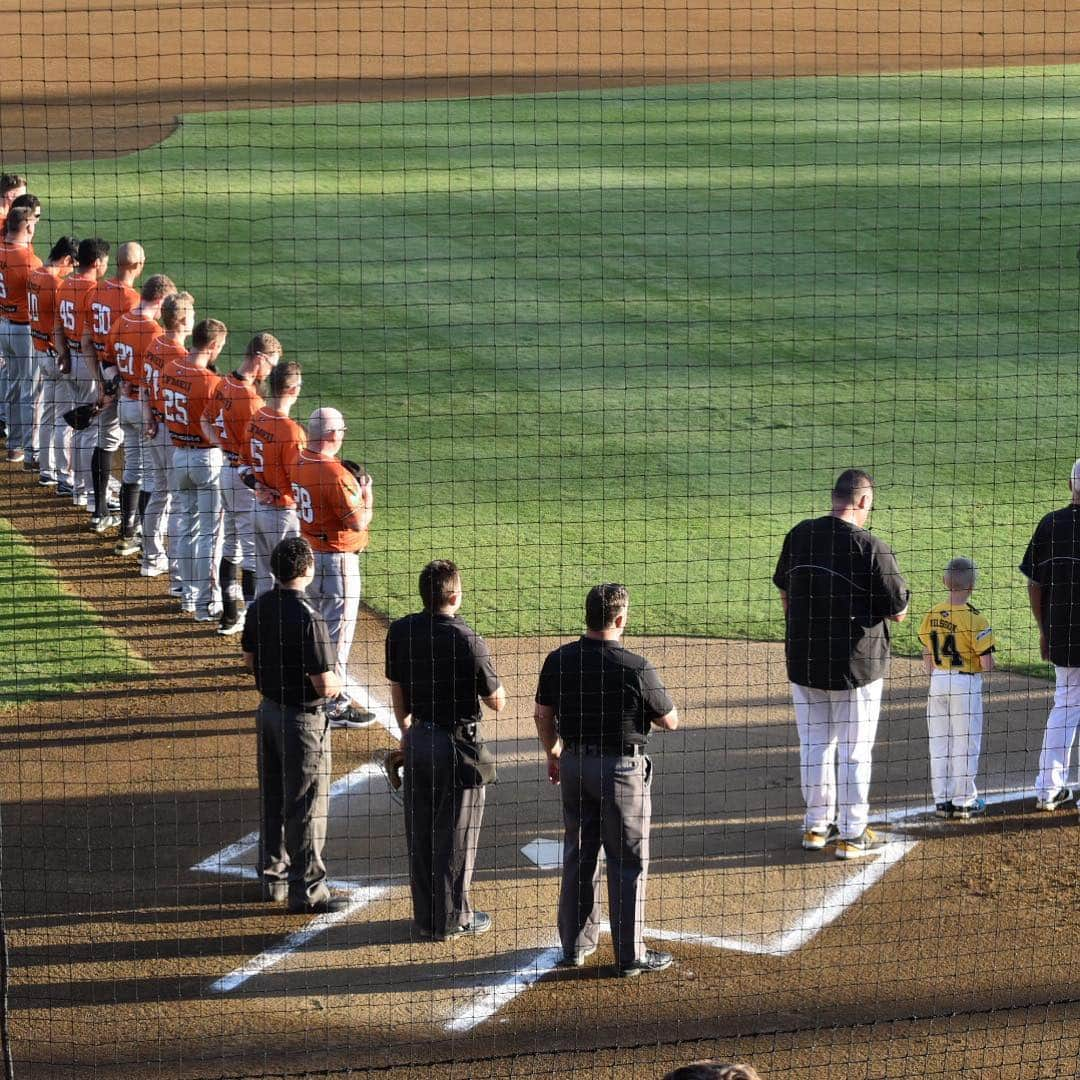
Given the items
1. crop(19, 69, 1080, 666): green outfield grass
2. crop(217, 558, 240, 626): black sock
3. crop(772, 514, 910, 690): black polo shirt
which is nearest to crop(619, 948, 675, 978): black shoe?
crop(772, 514, 910, 690): black polo shirt

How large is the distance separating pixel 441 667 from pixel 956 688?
2.66 metres

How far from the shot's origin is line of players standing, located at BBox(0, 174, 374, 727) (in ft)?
29.0

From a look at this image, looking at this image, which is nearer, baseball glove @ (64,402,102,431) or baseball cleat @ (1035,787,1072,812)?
baseball cleat @ (1035,787,1072,812)

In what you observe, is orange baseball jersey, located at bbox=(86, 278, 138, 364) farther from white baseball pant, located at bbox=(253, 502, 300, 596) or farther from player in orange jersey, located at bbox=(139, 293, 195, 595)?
white baseball pant, located at bbox=(253, 502, 300, 596)

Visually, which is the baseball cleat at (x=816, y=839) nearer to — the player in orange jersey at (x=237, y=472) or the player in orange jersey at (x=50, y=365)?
the player in orange jersey at (x=237, y=472)

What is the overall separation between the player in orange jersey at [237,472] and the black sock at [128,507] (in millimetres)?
995

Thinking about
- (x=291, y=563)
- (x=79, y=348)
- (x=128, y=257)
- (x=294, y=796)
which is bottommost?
(x=294, y=796)

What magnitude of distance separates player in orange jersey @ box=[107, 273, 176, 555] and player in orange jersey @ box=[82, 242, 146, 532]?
7cm

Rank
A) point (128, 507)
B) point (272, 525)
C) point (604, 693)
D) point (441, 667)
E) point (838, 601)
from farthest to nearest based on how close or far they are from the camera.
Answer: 1. point (128, 507)
2. point (272, 525)
3. point (838, 601)
4. point (441, 667)
5. point (604, 693)

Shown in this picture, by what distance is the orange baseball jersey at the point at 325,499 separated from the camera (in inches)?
337

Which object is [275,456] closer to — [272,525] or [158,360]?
[272,525]

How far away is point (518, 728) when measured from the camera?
8.83 meters

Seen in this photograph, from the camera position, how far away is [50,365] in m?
11.6

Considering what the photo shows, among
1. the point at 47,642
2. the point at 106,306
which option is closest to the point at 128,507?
the point at 106,306
